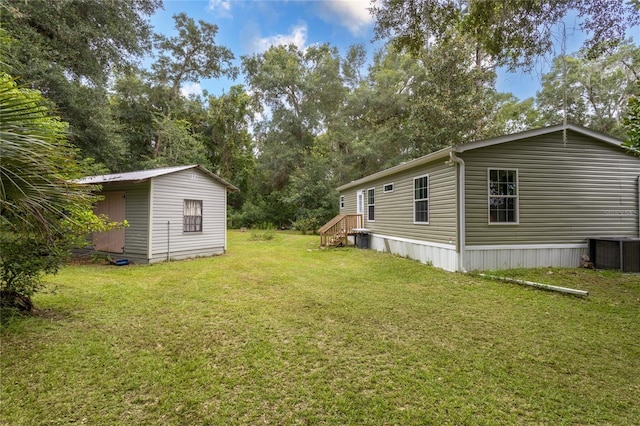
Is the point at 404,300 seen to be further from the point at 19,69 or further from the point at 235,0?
the point at 19,69

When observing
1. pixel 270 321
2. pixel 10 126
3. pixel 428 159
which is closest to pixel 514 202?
pixel 428 159

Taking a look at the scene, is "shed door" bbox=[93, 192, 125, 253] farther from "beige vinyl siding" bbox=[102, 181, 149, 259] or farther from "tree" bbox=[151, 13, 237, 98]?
"tree" bbox=[151, 13, 237, 98]

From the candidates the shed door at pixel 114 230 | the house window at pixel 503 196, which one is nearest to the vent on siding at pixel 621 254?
the house window at pixel 503 196

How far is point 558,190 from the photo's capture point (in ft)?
24.1

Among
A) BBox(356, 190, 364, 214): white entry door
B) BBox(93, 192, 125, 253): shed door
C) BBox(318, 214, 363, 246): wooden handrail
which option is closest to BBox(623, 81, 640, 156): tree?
BBox(318, 214, 363, 246): wooden handrail

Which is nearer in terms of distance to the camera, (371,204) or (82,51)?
(82,51)

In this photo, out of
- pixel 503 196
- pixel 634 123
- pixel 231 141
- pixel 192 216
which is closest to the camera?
pixel 634 123

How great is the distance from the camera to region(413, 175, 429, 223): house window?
27.5 ft

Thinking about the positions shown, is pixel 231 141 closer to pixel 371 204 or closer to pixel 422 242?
pixel 371 204

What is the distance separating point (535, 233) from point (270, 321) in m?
6.85

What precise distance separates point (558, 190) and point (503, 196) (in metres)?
1.57

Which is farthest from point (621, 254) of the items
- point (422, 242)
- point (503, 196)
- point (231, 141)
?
point (231, 141)

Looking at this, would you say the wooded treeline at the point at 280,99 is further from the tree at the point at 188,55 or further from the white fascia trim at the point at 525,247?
the white fascia trim at the point at 525,247

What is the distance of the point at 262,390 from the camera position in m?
2.48
